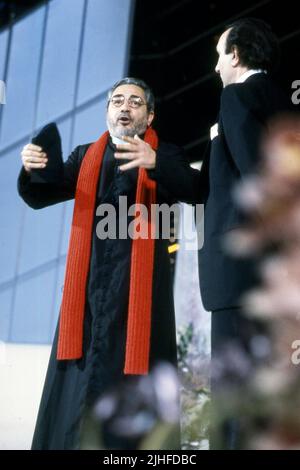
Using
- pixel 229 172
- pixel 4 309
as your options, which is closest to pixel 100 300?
pixel 229 172

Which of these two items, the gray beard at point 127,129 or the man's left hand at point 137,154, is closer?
the man's left hand at point 137,154

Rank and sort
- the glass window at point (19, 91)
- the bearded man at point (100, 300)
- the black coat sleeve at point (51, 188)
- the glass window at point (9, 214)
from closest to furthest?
the bearded man at point (100, 300) → the black coat sleeve at point (51, 188) → the glass window at point (9, 214) → the glass window at point (19, 91)

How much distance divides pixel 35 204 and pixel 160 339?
50cm

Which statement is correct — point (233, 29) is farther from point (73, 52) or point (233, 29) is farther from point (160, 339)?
point (73, 52)

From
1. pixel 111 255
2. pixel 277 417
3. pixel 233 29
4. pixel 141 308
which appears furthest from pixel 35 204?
pixel 277 417

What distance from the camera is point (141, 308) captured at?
1.40m

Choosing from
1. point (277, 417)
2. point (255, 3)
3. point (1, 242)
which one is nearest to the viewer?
point (277, 417)

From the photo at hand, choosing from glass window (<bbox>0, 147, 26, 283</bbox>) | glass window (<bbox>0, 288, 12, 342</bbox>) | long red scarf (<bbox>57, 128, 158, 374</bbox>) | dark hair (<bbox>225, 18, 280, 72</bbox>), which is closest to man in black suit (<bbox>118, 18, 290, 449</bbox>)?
dark hair (<bbox>225, 18, 280, 72</bbox>)

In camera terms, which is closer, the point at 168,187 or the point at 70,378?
the point at 168,187

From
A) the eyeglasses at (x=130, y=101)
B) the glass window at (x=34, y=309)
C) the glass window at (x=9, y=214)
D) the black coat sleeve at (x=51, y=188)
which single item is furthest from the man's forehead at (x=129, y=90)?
the glass window at (x=34, y=309)

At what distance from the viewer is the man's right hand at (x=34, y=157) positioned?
1403mm

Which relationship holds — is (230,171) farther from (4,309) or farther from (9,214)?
(4,309)

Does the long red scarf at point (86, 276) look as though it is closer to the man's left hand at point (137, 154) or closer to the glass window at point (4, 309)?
the man's left hand at point (137, 154)

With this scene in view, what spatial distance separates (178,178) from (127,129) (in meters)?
0.36
